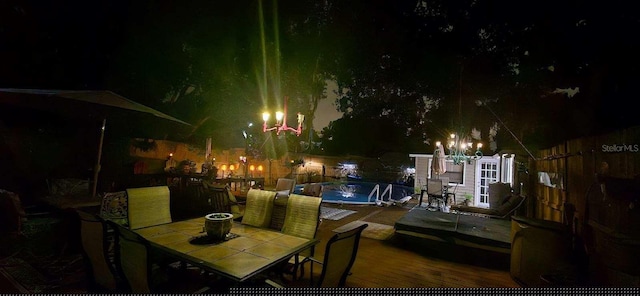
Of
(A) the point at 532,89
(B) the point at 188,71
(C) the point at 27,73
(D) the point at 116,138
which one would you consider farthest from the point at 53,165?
(A) the point at 532,89

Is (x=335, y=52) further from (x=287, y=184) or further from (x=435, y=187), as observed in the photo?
(x=435, y=187)

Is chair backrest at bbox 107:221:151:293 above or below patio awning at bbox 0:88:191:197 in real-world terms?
below

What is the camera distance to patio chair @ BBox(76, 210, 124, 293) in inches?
82.9

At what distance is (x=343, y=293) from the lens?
213cm

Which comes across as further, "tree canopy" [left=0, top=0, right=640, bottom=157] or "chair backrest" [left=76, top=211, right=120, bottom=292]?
"tree canopy" [left=0, top=0, right=640, bottom=157]

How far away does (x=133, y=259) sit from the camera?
6.40ft

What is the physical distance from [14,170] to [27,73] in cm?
223

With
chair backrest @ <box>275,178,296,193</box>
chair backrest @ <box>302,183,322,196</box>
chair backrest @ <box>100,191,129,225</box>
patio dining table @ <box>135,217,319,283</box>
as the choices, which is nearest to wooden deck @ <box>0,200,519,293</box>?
chair backrest @ <box>100,191,129,225</box>

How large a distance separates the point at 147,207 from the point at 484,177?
1319 centimetres

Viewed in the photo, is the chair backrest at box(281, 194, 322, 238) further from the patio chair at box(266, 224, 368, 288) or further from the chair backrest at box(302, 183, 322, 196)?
the chair backrest at box(302, 183, 322, 196)

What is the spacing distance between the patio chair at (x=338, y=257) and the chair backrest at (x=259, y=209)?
141 centimetres

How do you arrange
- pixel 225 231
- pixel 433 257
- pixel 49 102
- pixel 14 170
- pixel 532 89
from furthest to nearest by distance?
1. pixel 532 89
2. pixel 14 170
3. pixel 433 257
4. pixel 49 102
5. pixel 225 231

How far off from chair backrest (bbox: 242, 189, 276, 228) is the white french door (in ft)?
37.6

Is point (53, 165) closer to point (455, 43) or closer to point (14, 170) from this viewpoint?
point (14, 170)
